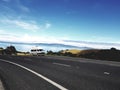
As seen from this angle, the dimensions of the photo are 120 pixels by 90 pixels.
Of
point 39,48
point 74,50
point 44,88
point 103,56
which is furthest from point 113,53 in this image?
point 44,88

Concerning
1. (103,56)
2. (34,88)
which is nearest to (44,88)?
(34,88)

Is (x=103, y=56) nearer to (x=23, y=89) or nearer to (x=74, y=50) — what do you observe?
(x=74, y=50)

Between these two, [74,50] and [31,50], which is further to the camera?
[74,50]

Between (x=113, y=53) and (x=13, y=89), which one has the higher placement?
(x=113, y=53)

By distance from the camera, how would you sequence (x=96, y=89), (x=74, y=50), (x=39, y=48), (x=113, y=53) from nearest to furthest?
1. (x=96, y=89)
2. (x=113, y=53)
3. (x=39, y=48)
4. (x=74, y=50)

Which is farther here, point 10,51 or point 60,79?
point 10,51

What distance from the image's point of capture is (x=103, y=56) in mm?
38312

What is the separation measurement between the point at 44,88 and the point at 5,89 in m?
1.48

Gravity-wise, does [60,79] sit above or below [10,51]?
below

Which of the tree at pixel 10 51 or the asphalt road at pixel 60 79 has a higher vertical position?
the tree at pixel 10 51

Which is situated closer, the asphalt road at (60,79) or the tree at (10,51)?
the asphalt road at (60,79)

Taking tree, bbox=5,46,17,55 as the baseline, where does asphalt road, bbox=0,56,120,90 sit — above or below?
below

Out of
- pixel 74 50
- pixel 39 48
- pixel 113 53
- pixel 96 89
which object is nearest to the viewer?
pixel 96 89

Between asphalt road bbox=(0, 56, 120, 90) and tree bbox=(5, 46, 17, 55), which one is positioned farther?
tree bbox=(5, 46, 17, 55)
